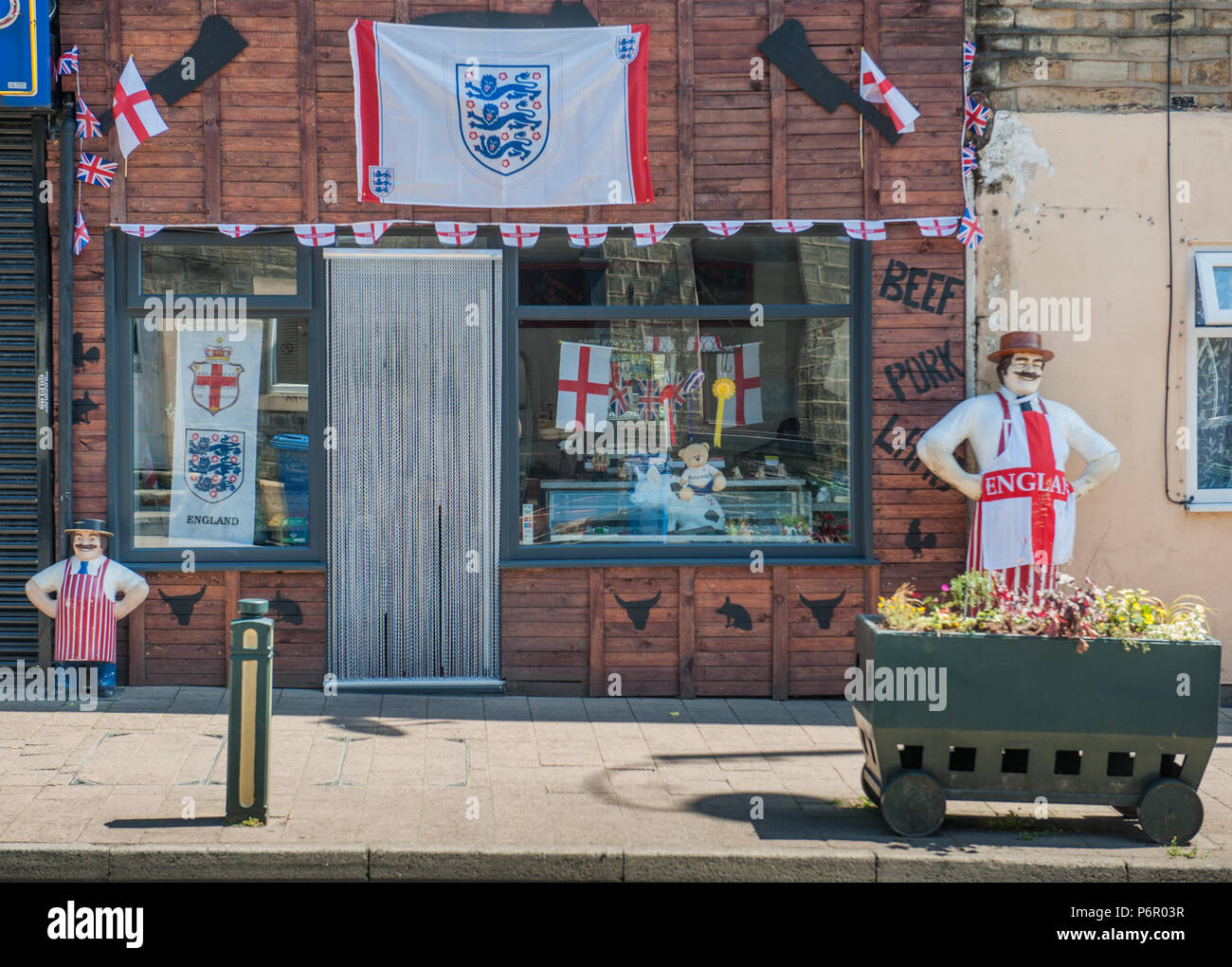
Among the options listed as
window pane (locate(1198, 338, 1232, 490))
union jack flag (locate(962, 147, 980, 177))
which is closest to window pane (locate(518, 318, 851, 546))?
union jack flag (locate(962, 147, 980, 177))

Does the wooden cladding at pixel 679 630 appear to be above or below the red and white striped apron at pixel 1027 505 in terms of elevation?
below

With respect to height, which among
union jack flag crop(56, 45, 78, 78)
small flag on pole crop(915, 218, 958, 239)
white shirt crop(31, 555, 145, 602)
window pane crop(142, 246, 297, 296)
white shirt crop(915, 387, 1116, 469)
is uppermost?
union jack flag crop(56, 45, 78, 78)

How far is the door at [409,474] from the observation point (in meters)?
8.81

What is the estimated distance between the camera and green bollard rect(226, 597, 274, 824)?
226 inches

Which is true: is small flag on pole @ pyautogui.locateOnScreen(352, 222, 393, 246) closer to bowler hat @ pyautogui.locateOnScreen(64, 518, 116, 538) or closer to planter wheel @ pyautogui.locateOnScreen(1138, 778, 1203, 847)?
bowler hat @ pyautogui.locateOnScreen(64, 518, 116, 538)

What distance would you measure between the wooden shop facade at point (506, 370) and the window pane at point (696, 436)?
12 cm

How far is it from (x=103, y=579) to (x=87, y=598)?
0.16 metres

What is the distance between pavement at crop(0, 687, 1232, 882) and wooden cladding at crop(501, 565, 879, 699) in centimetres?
48

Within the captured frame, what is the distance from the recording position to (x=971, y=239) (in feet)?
29.0

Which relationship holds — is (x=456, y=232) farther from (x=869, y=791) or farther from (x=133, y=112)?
(x=869, y=791)

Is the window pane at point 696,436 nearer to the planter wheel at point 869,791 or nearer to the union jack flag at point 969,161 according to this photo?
the union jack flag at point 969,161

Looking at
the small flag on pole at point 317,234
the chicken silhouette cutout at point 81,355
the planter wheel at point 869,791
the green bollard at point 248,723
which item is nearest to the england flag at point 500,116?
the small flag on pole at point 317,234

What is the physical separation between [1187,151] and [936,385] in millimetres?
2486

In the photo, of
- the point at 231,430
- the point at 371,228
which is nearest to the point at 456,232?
the point at 371,228
